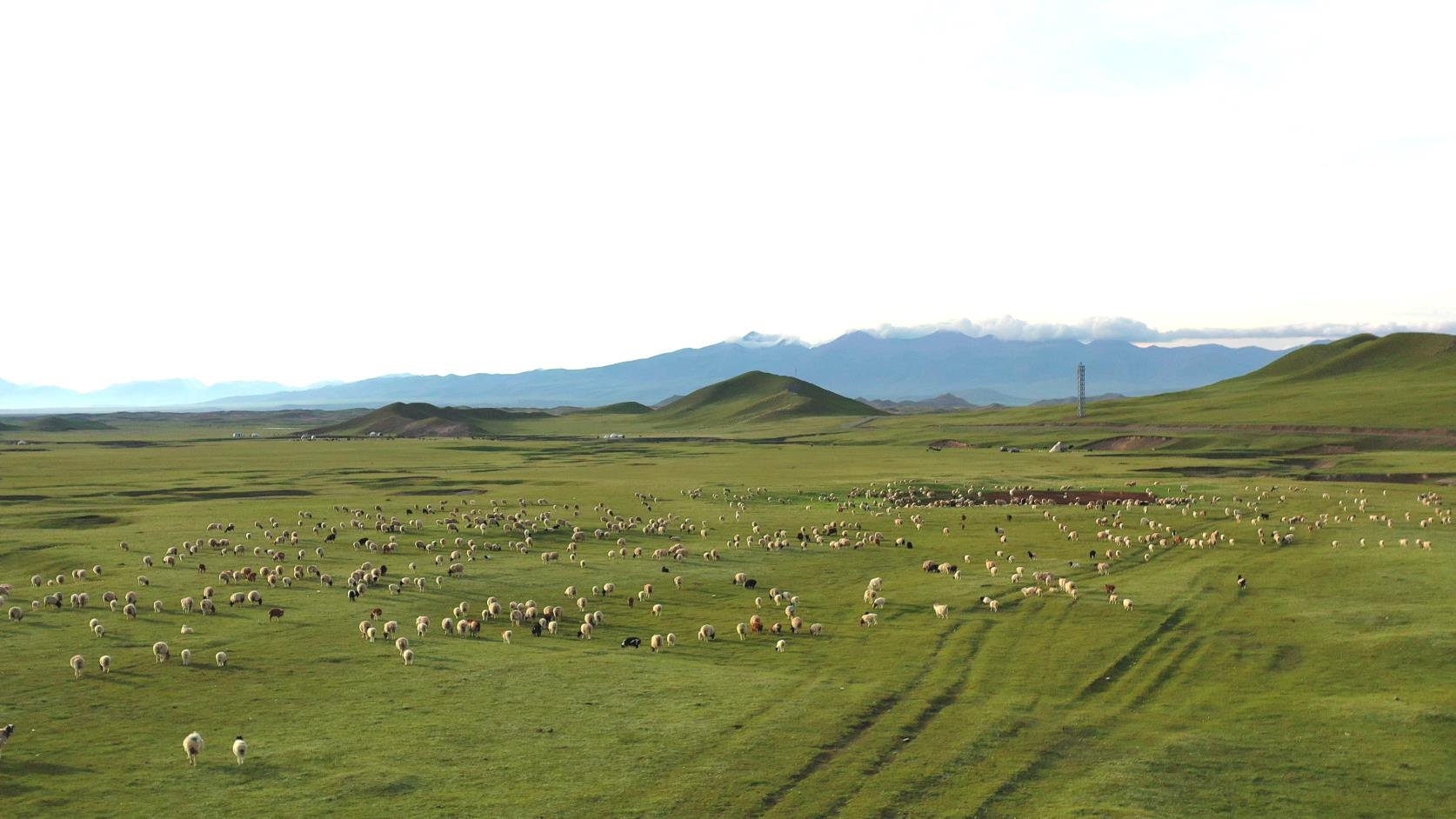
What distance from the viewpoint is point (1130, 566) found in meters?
39.8

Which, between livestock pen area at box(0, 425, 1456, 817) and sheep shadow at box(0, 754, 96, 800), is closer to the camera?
sheep shadow at box(0, 754, 96, 800)

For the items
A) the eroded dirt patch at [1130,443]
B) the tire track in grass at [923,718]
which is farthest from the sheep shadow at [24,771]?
the eroded dirt patch at [1130,443]

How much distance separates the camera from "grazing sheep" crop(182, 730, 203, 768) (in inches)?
731

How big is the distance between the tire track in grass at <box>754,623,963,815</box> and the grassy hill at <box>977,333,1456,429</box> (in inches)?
4568

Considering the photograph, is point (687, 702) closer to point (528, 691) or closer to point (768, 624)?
point (528, 691)

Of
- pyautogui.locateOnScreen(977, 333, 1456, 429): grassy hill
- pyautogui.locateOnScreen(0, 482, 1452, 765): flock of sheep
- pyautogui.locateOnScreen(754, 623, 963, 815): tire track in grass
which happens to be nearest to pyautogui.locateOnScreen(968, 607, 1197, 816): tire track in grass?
pyautogui.locateOnScreen(754, 623, 963, 815): tire track in grass

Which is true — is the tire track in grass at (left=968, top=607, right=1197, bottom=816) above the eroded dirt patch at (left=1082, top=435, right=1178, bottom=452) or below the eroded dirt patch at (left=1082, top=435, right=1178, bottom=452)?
below

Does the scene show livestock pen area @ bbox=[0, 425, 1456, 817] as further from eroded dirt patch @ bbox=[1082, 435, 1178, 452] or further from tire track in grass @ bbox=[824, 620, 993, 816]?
eroded dirt patch @ bbox=[1082, 435, 1178, 452]

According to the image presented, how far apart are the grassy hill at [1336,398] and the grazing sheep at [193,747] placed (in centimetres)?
12949

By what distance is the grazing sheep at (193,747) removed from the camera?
1858cm

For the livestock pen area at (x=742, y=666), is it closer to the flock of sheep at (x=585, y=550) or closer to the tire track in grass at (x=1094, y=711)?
the tire track in grass at (x=1094, y=711)

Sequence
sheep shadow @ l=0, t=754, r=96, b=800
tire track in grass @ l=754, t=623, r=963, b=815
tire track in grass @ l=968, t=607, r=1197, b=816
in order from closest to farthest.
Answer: sheep shadow @ l=0, t=754, r=96, b=800
tire track in grass @ l=754, t=623, r=963, b=815
tire track in grass @ l=968, t=607, r=1197, b=816

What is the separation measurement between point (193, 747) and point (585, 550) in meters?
28.0

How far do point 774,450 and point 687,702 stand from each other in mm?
118785
